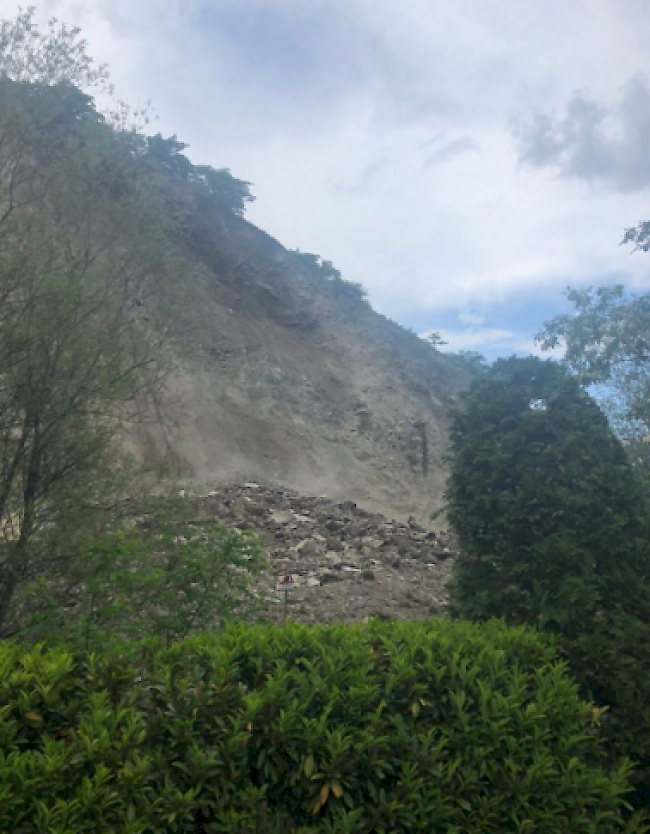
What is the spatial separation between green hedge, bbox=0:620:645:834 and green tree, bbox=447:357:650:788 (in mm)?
1256

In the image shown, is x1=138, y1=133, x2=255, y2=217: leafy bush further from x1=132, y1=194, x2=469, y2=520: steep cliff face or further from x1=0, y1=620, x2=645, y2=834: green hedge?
x1=0, y1=620, x2=645, y2=834: green hedge

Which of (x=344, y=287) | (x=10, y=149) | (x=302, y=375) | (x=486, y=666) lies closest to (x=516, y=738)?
(x=486, y=666)

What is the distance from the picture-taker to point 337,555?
1548 centimetres

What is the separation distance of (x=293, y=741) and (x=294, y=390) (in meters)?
26.8

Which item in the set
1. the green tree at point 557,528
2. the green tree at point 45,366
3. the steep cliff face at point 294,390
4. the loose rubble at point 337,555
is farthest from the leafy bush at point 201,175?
the green tree at point 557,528

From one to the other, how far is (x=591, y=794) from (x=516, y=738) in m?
0.43

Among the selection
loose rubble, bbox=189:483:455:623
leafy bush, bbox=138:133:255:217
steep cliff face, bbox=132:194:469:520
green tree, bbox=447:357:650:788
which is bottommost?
loose rubble, bbox=189:483:455:623

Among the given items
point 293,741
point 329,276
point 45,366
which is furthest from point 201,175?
point 293,741

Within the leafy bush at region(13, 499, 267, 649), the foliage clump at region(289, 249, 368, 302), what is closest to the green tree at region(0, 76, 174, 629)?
the leafy bush at region(13, 499, 267, 649)

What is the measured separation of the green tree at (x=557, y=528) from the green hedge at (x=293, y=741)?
1.26m

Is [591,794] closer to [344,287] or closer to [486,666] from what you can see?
[486,666]

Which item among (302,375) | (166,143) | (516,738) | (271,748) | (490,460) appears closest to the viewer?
(271,748)

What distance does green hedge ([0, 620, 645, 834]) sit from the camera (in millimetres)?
2398

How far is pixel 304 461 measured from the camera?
1031 inches
